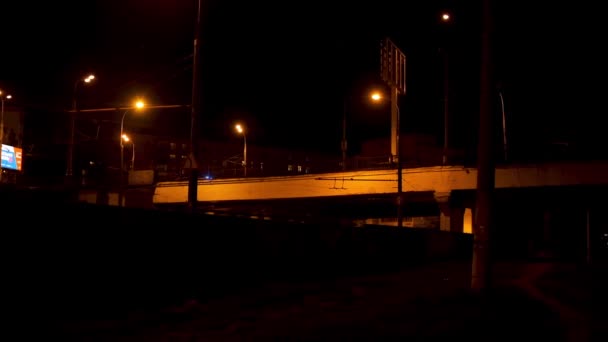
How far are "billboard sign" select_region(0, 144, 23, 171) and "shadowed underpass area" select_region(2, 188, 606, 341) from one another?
154ft

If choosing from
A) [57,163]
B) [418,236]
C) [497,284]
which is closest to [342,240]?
[497,284]

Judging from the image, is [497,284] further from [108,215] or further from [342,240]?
[108,215]

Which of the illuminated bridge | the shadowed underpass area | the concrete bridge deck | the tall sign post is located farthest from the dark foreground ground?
the concrete bridge deck

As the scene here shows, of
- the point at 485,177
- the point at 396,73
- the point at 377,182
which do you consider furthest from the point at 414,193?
the point at 485,177

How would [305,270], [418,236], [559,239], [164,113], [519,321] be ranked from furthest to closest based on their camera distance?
[164,113] → [559,239] → [418,236] → [305,270] → [519,321]

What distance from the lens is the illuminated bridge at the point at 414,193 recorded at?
47.8 metres

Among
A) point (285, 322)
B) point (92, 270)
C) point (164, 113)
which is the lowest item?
point (285, 322)

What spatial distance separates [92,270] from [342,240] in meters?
12.5

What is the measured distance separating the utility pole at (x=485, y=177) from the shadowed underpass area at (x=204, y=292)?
0.65 meters

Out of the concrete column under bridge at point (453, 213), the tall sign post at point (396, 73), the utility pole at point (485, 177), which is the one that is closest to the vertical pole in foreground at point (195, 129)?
the utility pole at point (485, 177)

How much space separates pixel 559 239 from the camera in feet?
216

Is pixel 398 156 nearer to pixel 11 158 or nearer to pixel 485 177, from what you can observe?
pixel 485 177

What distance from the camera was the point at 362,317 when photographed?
545 inches

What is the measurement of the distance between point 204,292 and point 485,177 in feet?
24.0
